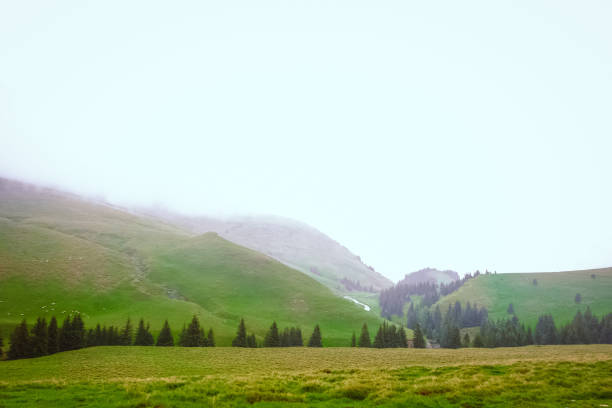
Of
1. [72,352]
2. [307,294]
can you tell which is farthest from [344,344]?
[72,352]

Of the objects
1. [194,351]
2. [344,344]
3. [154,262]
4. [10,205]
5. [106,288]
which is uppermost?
[10,205]

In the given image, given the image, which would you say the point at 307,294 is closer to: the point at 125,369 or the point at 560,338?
the point at 560,338

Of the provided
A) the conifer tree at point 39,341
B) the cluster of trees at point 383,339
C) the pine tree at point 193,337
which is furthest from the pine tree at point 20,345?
the cluster of trees at point 383,339

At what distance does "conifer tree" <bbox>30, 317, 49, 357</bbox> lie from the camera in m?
52.4

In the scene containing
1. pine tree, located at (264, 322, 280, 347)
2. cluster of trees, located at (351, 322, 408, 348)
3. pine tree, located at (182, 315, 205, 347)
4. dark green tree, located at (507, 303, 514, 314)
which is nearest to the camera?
pine tree, located at (182, 315, 205, 347)

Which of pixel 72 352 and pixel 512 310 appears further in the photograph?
pixel 512 310

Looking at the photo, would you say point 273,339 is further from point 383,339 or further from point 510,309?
point 510,309

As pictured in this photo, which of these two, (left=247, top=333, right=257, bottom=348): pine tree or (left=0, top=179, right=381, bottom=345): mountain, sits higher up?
(left=0, top=179, right=381, bottom=345): mountain

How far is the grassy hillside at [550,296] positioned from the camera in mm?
151750

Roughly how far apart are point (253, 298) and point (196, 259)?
43.0 meters

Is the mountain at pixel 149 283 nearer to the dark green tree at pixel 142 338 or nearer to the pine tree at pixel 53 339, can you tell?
the dark green tree at pixel 142 338

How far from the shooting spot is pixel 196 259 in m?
151

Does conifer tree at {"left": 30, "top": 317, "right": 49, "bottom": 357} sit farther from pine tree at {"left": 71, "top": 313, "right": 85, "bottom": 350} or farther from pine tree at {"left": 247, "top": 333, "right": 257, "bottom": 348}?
pine tree at {"left": 247, "top": 333, "right": 257, "bottom": 348}

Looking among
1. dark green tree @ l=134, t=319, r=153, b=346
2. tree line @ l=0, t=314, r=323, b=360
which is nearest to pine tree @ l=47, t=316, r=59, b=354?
tree line @ l=0, t=314, r=323, b=360
